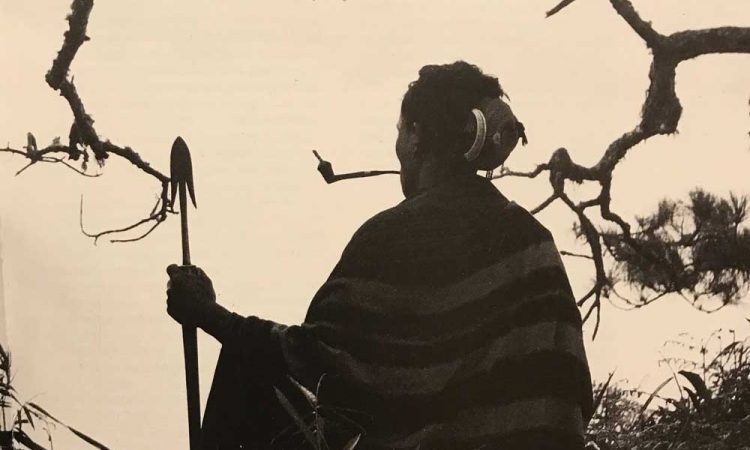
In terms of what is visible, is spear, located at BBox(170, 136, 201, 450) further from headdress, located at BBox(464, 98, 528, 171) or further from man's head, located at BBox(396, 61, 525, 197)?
headdress, located at BBox(464, 98, 528, 171)

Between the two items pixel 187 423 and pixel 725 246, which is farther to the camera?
pixel 187 423

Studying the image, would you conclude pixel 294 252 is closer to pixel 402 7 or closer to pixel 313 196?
pixel 313 196

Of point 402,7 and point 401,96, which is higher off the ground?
point 402,7

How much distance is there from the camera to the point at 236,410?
61.4 inches

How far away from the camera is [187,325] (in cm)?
165

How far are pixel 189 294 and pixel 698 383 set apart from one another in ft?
2.90

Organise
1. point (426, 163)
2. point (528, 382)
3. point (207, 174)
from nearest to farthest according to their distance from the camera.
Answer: point (528, 382) < point (426, 163) < point (207, 174)

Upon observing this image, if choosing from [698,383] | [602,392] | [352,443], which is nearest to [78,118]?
[352,443]

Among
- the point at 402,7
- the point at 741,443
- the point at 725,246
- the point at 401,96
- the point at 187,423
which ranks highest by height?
the point at 402,7

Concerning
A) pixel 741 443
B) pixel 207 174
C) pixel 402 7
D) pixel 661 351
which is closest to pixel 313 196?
pixel 207 174

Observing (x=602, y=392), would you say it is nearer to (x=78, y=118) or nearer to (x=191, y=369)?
(x=191, y=369)

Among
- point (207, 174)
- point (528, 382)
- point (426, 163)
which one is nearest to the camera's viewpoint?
point (528, 382)

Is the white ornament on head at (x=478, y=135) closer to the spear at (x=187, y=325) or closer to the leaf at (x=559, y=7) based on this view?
the leaf at (x=559, y=7)

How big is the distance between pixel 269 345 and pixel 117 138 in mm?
515
